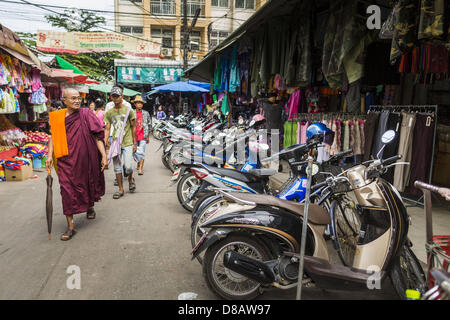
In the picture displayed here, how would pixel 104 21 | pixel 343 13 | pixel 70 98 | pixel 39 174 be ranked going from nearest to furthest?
pixel 70 98 → pixel 343 13 → pixel 39 174 → pixel 104 21

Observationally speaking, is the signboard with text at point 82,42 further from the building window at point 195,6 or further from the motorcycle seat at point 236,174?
the motorcycle seat at point 236,174

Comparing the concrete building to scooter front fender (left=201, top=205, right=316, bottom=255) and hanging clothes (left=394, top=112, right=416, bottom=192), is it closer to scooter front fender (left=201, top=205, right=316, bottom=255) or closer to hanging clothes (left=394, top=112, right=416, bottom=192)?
hanging clothes (left=394, top=112, right=416, bottom=192)

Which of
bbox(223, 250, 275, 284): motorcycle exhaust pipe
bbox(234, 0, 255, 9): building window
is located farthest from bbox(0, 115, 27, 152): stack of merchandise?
bbox(234, 0, 255, 9): building window

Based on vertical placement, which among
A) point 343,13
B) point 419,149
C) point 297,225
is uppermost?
point 343,13

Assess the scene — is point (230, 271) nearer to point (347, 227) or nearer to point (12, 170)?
point (347, 227)

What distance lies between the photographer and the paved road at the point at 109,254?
295 cm

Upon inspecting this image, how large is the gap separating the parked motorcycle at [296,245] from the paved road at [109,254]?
41 cm

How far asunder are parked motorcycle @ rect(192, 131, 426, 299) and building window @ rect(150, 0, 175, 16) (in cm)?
3002

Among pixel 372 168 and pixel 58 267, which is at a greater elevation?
pixel 372 168

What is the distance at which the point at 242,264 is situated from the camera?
8.31 ft

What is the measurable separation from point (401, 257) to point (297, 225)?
2.93 ft
